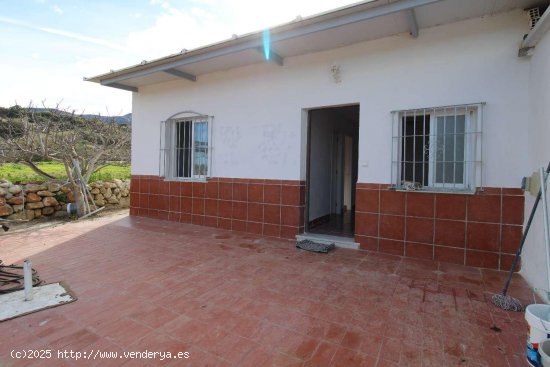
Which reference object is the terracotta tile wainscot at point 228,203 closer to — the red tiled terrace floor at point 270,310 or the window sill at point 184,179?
the window sill at point 184,179

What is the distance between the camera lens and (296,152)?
4910mm

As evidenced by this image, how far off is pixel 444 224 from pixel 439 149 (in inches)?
40.4

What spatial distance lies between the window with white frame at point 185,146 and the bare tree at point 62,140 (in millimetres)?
2026

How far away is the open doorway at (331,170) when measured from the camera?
5656 mm


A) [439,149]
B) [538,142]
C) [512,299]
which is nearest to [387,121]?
[439,149]

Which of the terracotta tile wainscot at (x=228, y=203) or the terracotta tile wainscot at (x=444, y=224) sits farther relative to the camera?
the terracotta tile wainscot at (x=228, y=203)

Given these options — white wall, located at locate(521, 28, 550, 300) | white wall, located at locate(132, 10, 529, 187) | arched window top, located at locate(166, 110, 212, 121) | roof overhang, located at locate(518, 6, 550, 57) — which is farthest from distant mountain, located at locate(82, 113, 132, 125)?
white wall, located at locate(521, 28, 550, 300)

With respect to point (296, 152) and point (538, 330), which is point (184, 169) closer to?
point (296, 152)

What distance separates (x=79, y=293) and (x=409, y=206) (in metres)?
4.04

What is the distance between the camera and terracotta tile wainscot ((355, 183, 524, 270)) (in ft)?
11.4

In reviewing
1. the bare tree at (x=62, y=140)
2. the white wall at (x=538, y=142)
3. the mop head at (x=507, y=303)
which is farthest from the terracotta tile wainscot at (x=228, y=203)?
the white wall at (x=538, y=142)

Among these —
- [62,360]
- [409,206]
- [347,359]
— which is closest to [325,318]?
[347,359]

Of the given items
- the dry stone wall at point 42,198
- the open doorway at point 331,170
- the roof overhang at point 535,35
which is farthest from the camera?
the dry stone wall at point 42,198

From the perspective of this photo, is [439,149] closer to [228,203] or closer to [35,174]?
[228,203]
